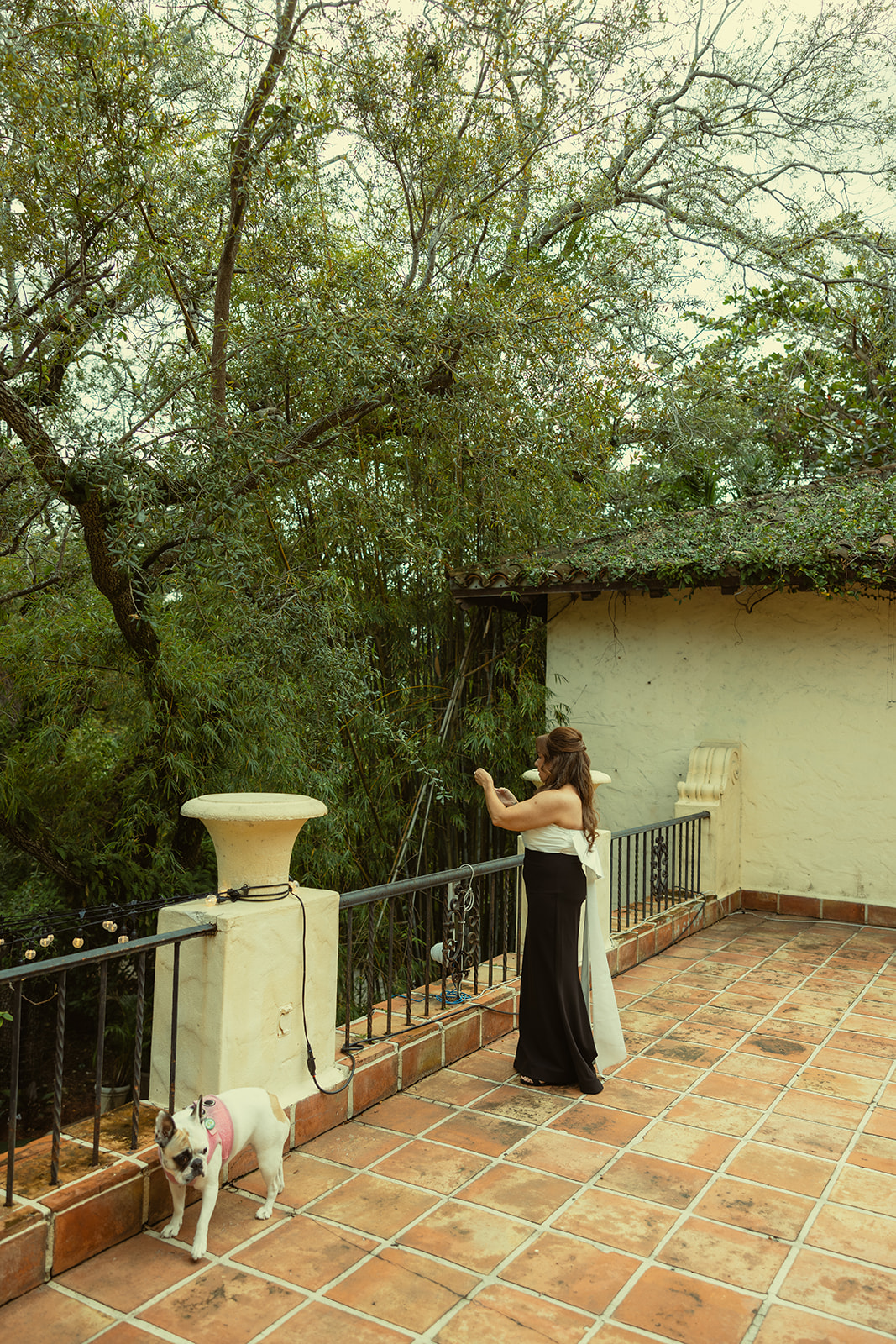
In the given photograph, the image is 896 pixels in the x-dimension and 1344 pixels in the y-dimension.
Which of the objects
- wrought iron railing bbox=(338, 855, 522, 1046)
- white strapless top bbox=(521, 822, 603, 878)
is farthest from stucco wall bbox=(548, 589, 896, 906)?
white strapless top bbox=(521, 822, 603, 878)

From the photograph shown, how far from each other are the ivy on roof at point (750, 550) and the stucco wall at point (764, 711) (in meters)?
0.42

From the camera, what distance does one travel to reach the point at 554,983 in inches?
150

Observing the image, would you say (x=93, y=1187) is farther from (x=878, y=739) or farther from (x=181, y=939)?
(x=878, y=739)

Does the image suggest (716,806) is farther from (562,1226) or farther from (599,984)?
(562,1226)

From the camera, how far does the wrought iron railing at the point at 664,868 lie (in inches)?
254

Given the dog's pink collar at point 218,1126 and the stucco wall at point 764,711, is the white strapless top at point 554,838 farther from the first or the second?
the stucco wall at point 764,711

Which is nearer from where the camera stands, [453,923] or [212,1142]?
[212,1142]

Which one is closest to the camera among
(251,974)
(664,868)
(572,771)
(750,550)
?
(251,974)

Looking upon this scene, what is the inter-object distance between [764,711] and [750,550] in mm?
1448

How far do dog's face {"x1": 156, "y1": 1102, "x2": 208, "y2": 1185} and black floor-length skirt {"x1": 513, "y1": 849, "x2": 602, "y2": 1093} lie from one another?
1.60 meters

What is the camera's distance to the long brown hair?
391cm

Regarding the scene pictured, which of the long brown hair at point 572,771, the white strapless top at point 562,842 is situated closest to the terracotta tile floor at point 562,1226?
the white strapless top at point 562,842

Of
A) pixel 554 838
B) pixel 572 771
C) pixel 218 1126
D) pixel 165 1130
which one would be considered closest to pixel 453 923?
pixel 554 838

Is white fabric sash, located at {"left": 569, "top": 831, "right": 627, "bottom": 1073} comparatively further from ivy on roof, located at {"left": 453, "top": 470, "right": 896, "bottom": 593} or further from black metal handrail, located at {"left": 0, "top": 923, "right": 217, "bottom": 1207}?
ivy on roof, located at {"left": 453, "top": 470, "right": 896, "bottom": 593}
